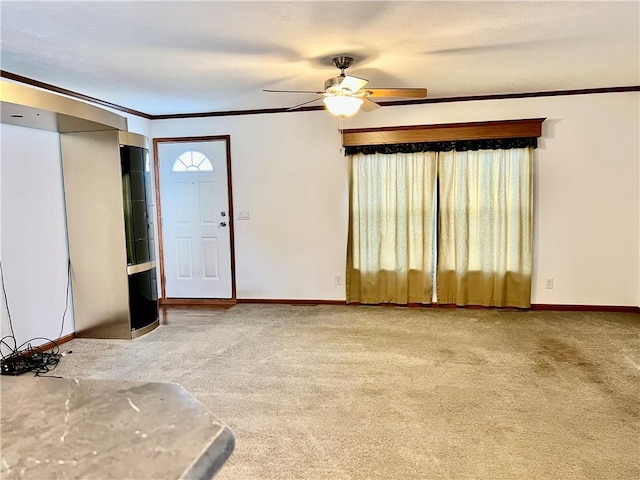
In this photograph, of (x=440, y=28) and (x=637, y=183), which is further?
(x=637, y=183)

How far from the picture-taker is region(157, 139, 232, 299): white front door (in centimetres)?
537

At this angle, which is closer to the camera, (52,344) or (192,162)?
(52,344)

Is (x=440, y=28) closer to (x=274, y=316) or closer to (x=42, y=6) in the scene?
(x=42, y=6)

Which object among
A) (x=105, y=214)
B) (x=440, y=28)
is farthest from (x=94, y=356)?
(x=440, y=28)

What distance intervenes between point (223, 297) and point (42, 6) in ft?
12.3

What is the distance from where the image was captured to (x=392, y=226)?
494cm

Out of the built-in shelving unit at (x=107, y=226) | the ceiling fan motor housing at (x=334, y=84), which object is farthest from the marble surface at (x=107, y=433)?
the built-in shelving unit at (x=107, y=226)

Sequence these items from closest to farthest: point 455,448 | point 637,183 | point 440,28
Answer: point 455,448 → point 440,28 → point 637,183

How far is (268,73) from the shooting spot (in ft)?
11.9

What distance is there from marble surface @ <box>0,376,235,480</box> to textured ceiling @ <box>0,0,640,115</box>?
205cm

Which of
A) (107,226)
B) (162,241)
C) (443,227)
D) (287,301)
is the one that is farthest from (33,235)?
(443,227)

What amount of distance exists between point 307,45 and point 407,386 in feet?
7.73

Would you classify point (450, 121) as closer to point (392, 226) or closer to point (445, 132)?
point (445, 132)

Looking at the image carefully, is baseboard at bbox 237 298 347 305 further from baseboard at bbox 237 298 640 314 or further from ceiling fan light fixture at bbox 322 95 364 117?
ceiling fan light fixture at bbox 322 95 364 117
